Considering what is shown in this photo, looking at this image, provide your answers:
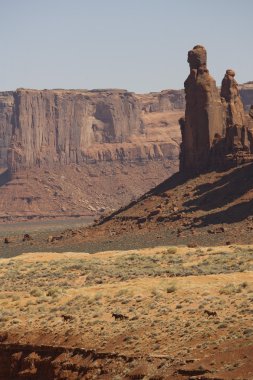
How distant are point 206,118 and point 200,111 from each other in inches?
42.1

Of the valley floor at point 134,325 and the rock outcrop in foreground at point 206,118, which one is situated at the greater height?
the rock outcrop in foreground at point 206,118

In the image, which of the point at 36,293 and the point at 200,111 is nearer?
the point at 36,293

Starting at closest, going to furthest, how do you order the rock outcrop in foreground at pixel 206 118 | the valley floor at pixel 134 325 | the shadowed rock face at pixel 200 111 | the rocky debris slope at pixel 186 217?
the valley floor at pixel 134 325
the rocky debris slope at pixel 186 217
the rock outcrop in foreground at pixel 206 118
the shadowed rock face at pixel 200 111

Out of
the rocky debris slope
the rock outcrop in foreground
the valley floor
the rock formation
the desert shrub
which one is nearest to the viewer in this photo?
the valley floor

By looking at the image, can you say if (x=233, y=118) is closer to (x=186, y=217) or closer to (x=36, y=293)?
(x=186, y=217)

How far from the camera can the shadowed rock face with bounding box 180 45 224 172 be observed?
115500 millimetres

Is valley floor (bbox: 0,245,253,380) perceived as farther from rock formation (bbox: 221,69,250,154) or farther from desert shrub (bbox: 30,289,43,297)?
rock formation (bbox: 221,69,250,154)

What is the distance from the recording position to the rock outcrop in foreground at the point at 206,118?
115 metres

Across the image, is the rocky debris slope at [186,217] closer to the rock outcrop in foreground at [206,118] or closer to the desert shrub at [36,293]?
the rock outcrop in foreground at [206,118]

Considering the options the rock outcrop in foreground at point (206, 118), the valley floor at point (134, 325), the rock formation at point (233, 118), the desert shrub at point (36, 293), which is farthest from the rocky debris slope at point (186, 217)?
the desert shrub at point (36, 293)

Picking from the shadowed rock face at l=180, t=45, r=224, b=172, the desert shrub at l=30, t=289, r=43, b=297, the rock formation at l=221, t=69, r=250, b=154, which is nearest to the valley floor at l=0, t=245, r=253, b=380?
the desert shrub at l=30, t=289, r=43, b=297

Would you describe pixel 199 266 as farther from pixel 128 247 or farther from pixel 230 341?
pixel 128 247

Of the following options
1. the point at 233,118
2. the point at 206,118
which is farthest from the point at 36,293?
the point at 233,118

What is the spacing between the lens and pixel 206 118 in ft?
379
